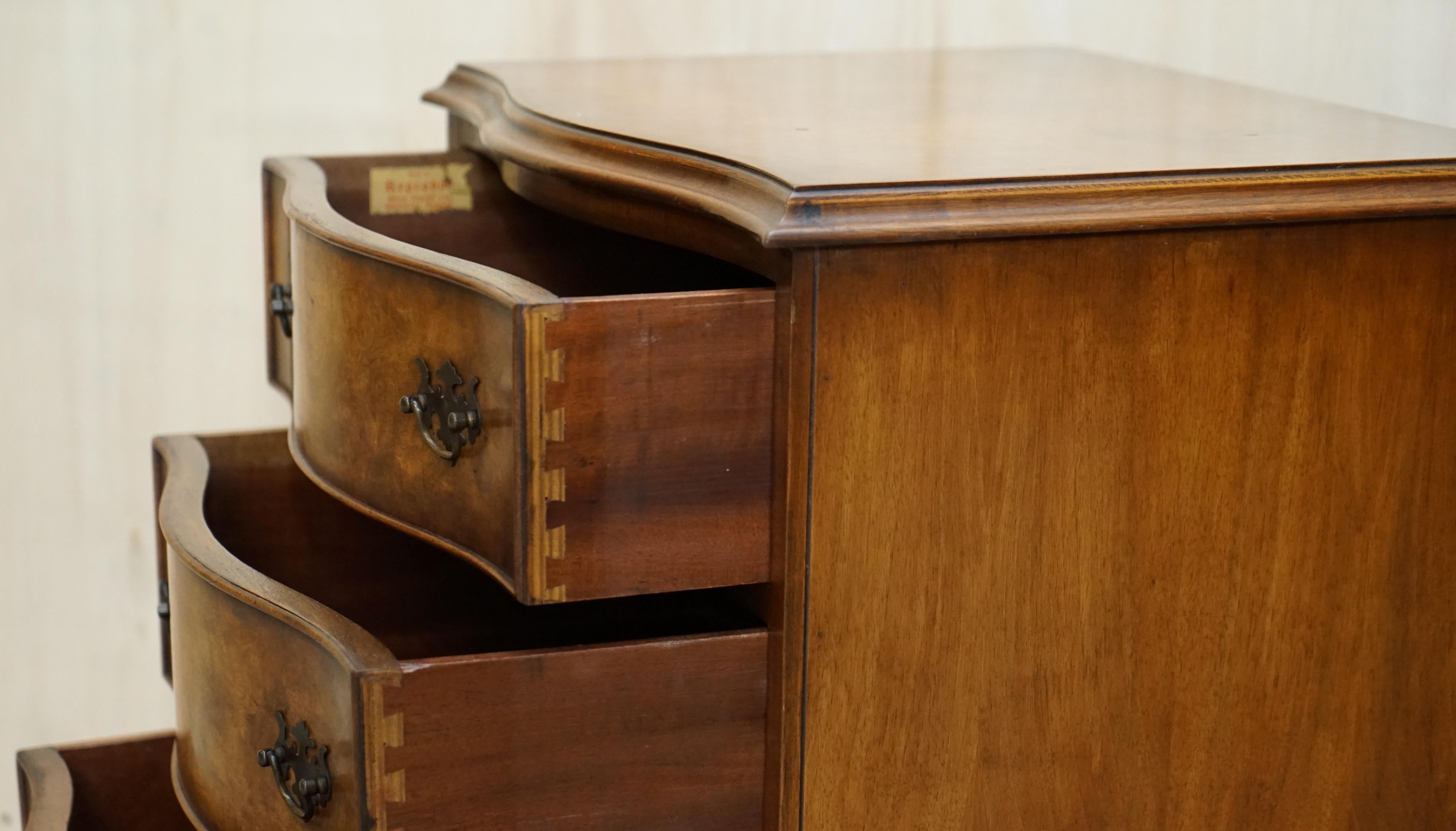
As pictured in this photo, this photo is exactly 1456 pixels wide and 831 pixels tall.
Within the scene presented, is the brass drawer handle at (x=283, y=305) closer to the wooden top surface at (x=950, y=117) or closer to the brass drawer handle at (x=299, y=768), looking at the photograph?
the wooden top surface at (x=950, y=117)

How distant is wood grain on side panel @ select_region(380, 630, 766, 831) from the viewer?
77cm

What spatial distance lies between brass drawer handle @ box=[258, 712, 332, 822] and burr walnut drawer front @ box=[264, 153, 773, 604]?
0.37 ft

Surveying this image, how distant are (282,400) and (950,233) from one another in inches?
40.5

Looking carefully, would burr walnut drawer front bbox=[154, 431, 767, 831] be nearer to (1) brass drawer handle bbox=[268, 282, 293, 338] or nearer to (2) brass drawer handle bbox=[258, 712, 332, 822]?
(2) brass drawer handle bbox=[258, 712, 332, 822]

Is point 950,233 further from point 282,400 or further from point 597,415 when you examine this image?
point 282,400

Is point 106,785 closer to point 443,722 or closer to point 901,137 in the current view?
point 443,722

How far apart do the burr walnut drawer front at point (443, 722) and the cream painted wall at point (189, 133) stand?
2.08 feet

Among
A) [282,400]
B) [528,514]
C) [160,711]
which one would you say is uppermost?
[528,514]

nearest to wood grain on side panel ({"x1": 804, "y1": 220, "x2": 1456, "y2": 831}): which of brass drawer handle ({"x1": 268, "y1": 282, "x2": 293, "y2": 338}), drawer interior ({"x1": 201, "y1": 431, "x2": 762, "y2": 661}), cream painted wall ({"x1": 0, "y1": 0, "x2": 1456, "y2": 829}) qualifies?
drawer interior ({"x1": 201, "y1": 431, "x2": 762, "y2": 661})

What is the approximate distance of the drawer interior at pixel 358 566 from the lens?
1.12 meters

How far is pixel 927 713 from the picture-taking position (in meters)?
0.81

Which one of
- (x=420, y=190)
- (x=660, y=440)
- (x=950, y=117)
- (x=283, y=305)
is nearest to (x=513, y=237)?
(x=420, y=190)

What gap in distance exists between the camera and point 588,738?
800 millimetres

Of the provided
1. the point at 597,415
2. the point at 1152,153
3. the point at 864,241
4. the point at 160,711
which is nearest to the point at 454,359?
the point at 597,415
